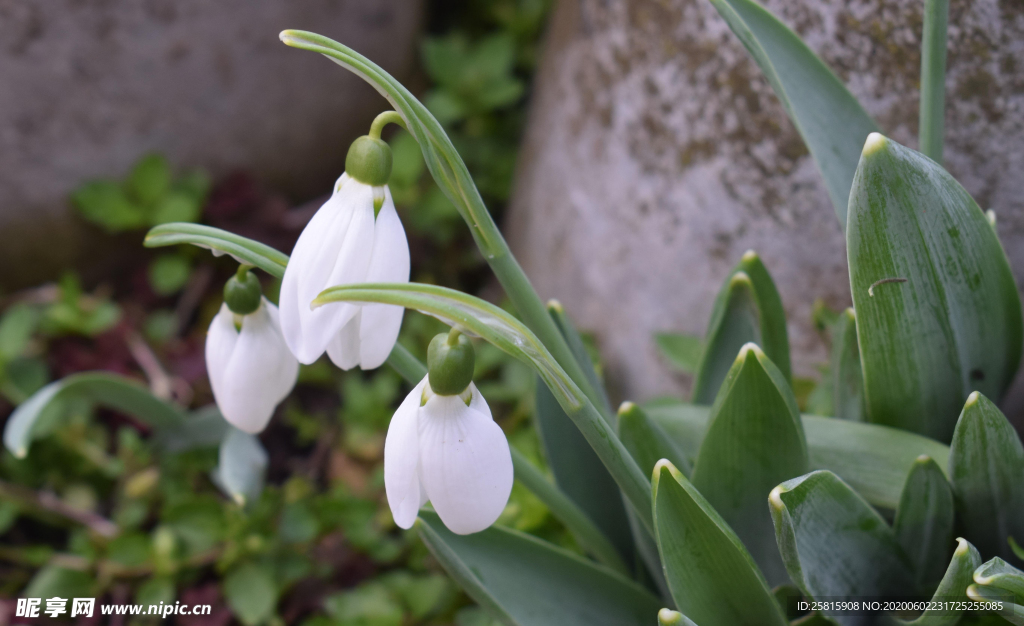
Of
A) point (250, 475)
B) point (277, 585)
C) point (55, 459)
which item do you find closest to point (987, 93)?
point (250, 475)

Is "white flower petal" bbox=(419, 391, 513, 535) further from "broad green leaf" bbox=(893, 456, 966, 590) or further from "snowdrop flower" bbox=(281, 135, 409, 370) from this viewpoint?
"broad green leaf" bbox=(893, 456, 966, 590)

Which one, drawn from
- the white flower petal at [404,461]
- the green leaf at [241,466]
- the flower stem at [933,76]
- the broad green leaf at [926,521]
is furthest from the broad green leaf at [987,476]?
the green leaf at [241,466]

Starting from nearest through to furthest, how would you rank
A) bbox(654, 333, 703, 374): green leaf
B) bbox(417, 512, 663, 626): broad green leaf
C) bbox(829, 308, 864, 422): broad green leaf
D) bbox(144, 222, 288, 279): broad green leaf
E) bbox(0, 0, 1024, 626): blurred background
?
bbox(144, 222, 288, 279): broad green leaf, bbox(417, 512, 663, 626): broad green leaf, bbox(829, 308, 864, 422): broad green leaf, bbox(0, 0, 1024, 626): blurred background, bbox(654, 333, 703, 374): green leaf

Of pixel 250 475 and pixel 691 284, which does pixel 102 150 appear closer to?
pixel 250 475

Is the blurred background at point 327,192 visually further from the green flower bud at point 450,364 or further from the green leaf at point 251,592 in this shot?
the green flower bud at point 450,364

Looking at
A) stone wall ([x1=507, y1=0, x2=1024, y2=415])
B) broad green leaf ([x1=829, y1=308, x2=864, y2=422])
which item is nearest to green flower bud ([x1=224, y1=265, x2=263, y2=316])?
broad green leaf ([x1=829, y1=308, x2=864, y2=422])
